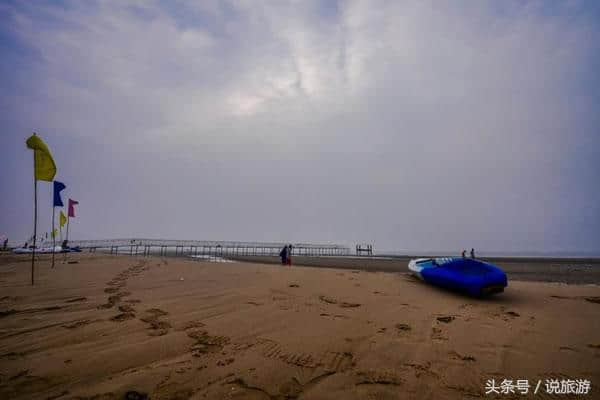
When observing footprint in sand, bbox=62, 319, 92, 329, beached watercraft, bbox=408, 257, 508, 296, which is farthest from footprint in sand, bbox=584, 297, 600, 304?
footprint in sand, bbox=62, 319, 92, 329

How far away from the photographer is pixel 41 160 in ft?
25.4

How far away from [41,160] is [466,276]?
12622 mm

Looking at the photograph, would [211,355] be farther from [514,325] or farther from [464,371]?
[514,325]

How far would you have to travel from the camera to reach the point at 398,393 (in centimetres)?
256

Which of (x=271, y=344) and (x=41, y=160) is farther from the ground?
(x=41, y=160)

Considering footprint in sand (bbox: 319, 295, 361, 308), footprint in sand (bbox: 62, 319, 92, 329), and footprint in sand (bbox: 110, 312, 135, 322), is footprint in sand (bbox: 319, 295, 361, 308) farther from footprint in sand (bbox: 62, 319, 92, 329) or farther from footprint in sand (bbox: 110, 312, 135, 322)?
footprint in sand (bbox: 62, 319, 92, 329)

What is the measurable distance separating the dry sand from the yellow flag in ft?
10.1

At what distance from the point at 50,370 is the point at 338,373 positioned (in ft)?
9.45

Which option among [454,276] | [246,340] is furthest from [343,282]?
[246,340]

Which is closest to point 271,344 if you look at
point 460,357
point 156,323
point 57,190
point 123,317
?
point 156,323

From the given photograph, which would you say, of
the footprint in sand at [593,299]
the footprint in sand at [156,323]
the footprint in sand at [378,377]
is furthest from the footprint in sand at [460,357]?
the footprint in sand at [593,299]

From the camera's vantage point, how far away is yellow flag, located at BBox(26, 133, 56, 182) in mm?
7571

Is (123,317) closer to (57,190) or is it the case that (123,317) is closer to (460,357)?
(460,357)

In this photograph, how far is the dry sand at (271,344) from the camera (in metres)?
2.58
